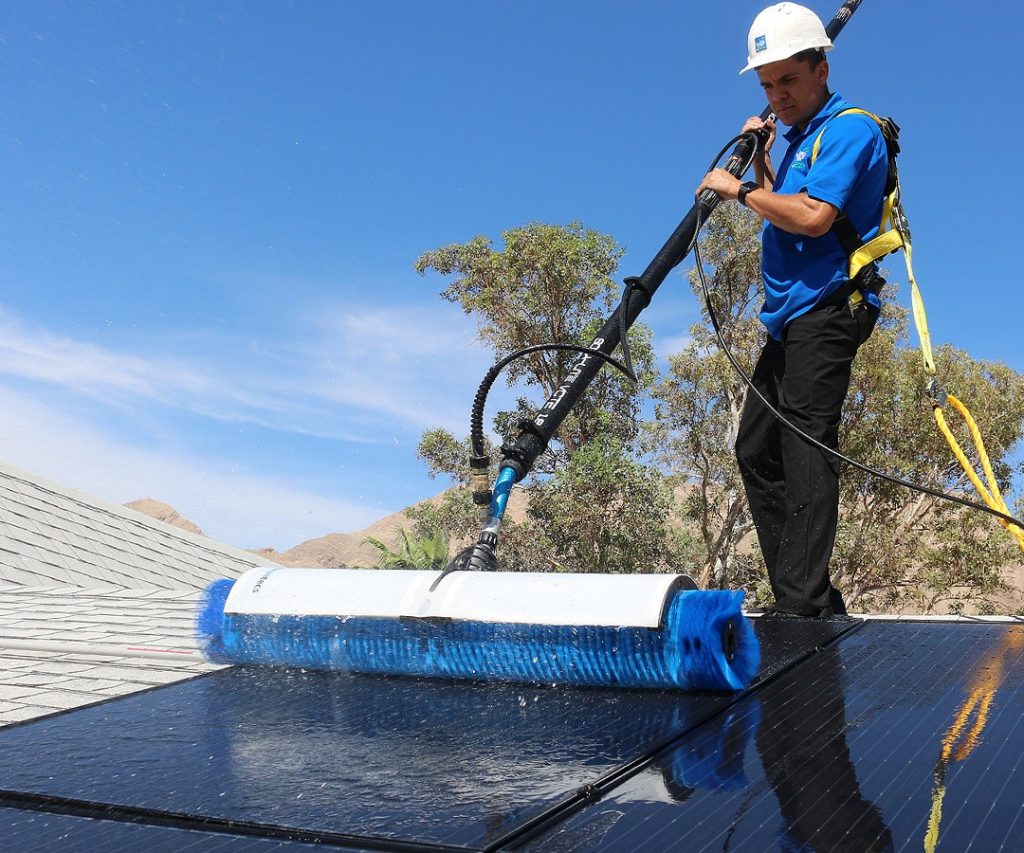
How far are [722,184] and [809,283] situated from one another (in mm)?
467

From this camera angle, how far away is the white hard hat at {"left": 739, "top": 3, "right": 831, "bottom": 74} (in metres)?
3.19

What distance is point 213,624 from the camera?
279 centimetres

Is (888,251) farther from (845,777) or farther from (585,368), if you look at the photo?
(845,777)

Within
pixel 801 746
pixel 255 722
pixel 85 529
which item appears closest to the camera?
pixel 801 746

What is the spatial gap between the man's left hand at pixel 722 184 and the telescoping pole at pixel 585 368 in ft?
0.16

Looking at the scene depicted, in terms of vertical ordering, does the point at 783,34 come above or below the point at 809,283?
above

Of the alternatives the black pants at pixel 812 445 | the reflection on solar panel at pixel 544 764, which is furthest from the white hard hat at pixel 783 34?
the reflection on solar panel at pixel 544 764

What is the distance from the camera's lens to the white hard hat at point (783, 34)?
126 inches

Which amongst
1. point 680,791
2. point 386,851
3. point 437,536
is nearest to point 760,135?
point 680,791

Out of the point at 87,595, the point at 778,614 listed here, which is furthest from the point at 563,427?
the point at 778,614

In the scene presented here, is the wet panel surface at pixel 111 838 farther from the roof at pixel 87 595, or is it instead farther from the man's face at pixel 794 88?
the man's face at pixel 794 88

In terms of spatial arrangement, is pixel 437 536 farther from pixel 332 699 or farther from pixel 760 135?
pixel 332 699

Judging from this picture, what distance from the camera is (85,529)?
889 cm

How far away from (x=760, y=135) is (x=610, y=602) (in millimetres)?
1953
